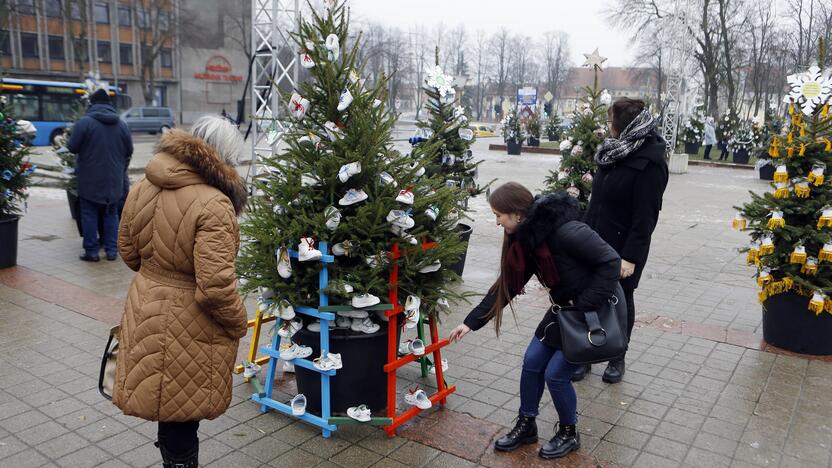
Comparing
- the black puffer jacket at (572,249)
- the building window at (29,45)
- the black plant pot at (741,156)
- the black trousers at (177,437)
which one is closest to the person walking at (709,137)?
the black plant pot at (741,156)

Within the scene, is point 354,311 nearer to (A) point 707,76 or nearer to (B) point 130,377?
(B) point 130,377

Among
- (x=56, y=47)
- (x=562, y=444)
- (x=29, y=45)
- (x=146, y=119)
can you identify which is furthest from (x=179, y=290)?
(x=56, y=47)

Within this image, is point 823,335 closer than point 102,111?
Yes

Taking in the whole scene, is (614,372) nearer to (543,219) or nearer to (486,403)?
(486,403)

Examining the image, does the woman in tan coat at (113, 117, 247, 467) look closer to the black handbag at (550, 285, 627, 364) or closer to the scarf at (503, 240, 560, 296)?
the scarf at (503, 240, 560, 296)

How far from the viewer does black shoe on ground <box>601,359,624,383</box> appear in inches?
183

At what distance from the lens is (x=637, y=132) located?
4164 millimetres

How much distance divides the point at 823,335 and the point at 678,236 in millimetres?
5865

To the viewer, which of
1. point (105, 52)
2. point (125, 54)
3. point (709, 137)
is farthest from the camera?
point (125, 54)

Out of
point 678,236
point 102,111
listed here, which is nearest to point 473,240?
point 678,236

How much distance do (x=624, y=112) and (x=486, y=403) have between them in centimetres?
209

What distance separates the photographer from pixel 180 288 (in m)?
2.70

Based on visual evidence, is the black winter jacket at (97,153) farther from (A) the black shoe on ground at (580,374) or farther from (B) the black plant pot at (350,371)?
(A) the black shoe on ground at (580,374)

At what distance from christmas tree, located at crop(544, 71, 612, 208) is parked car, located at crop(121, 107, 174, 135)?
1281 inches
